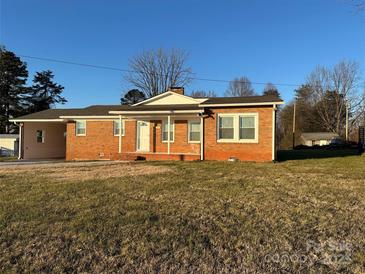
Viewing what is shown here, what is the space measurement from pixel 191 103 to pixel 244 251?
16.7 meters

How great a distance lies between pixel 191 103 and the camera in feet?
66.9

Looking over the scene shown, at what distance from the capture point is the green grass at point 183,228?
12.4ft

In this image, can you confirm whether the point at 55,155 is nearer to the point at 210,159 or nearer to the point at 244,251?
the point at 210,159

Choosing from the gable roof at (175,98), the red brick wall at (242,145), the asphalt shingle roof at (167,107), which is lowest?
the red brick wall at (242,145)

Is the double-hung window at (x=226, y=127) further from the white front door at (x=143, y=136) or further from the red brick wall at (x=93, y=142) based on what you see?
the red brick wall at (x=93, y=142)

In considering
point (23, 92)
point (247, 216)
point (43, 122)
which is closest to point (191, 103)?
point (43, 122)

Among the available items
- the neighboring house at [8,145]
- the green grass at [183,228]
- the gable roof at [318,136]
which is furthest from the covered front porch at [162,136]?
the gable roof at [318,136]

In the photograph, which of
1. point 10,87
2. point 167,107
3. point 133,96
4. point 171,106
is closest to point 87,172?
point 167,107

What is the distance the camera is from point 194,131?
18859 mm

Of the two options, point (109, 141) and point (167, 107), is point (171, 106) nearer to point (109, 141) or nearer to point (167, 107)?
point (167, 107)

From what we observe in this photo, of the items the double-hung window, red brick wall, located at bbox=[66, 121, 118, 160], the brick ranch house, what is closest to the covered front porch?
the brick ranch house

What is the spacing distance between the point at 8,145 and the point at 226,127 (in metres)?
22.2

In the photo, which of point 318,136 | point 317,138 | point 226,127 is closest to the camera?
point 226,127

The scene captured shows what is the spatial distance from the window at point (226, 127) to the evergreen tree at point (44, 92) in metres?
37.9
